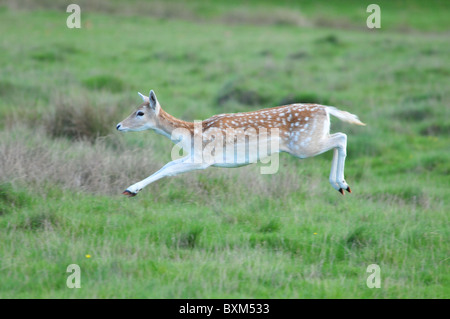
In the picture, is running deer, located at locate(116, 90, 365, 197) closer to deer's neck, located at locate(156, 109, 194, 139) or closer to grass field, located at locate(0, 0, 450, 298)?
deer's neck, located at locate(156, 109, 194, 139)

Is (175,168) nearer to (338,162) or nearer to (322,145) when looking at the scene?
(322,145)

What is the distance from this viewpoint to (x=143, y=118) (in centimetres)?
750

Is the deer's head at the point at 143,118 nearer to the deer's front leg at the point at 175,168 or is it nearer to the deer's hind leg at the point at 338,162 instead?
the deer's front leg at the point at 175,168

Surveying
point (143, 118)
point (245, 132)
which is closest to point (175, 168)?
point (143, 118)

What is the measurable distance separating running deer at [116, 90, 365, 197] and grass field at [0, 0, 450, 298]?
2.22 feet

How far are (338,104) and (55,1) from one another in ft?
71.6

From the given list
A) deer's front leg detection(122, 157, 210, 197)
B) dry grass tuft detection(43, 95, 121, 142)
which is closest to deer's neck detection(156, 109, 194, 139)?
deer's front leg detection(122, 157, 210, 197)

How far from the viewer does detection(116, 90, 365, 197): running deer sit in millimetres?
7477

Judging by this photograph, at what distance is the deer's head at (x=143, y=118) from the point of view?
24.5 feet

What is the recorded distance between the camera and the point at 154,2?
35875 mm

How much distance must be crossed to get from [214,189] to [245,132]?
1239 millimetres

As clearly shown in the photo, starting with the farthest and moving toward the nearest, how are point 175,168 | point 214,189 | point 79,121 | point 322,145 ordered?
1. point 79,121
2. point 214,189
3. point 322,145
4. point 175,168

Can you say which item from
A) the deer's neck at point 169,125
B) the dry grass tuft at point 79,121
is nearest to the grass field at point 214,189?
the dry grass tuft at point 79,121
